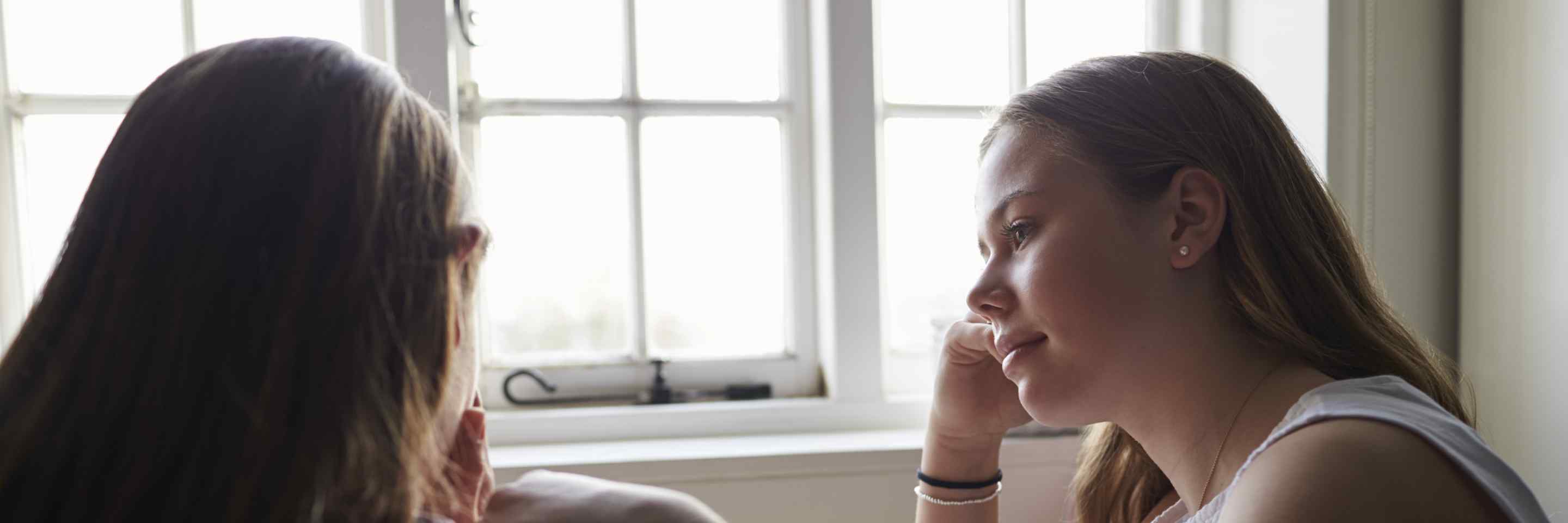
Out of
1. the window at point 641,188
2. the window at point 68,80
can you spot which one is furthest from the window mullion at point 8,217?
the window at point 641,188

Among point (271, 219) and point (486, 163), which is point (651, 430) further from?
point (271, 219)

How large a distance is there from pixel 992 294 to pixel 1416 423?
0.41 m

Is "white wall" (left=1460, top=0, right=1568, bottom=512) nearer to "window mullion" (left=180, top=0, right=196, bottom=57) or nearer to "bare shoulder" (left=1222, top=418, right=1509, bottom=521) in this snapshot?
"bare shoulder" (left=1222, top=418, right=1509, bottom=521)

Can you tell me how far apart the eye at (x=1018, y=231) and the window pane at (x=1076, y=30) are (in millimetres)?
931

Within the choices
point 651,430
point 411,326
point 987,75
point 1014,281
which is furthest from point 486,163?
point 411,326

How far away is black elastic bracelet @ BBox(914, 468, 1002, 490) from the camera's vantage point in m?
1.37

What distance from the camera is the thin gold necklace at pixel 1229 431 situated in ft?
3.41

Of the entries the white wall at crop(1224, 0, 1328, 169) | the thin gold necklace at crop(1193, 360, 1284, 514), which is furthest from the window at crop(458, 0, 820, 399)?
the thin gold necklace at crop(1193, 360, 1284, 514)

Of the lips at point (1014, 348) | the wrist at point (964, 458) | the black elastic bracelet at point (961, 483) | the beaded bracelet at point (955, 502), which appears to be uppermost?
the lips at point (1014, 348)

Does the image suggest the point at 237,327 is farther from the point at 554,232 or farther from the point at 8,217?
the point at 8,217

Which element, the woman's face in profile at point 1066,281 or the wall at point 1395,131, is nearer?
the woman's face in profile at point 1066,281

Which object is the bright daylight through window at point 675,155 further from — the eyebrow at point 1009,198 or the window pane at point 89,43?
the eyebrow at point 1009,198

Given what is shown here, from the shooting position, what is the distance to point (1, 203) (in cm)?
166

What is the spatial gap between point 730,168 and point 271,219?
1349 millimetres
